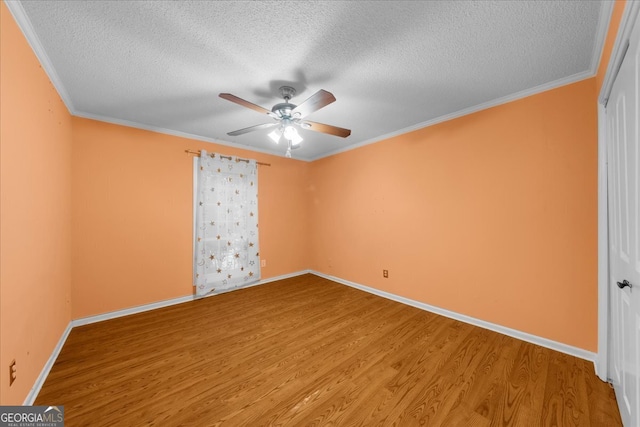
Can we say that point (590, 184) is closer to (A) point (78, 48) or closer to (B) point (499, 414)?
(B) point (499, 414)

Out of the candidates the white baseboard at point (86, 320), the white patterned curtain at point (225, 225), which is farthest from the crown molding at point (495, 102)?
the white baseboard at point (86, 320)

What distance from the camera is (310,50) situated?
5.44ft

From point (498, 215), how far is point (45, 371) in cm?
420

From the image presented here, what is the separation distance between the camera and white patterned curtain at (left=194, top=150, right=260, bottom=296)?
136 inches

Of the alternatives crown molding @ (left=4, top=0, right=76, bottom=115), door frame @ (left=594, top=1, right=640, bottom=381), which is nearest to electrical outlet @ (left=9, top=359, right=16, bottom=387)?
crown molding @ (left=4, top=0, right=76, bottom=115)

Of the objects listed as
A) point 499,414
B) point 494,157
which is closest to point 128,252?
point 499,414

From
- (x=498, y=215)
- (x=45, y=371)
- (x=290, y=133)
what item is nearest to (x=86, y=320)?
(x=45, y=371)

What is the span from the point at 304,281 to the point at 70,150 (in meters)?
3.61

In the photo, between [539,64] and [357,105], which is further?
[357,105]

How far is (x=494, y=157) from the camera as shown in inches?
95.3

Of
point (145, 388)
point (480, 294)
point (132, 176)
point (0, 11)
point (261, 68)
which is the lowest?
point (145, 388)

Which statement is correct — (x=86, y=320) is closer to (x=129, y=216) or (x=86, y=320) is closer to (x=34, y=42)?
(x=129, y=216)

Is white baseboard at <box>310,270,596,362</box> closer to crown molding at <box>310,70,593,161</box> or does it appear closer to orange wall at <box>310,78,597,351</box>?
orange wall at <box>310,78,597,351</box>

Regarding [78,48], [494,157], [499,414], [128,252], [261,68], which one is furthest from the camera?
[128,252]
